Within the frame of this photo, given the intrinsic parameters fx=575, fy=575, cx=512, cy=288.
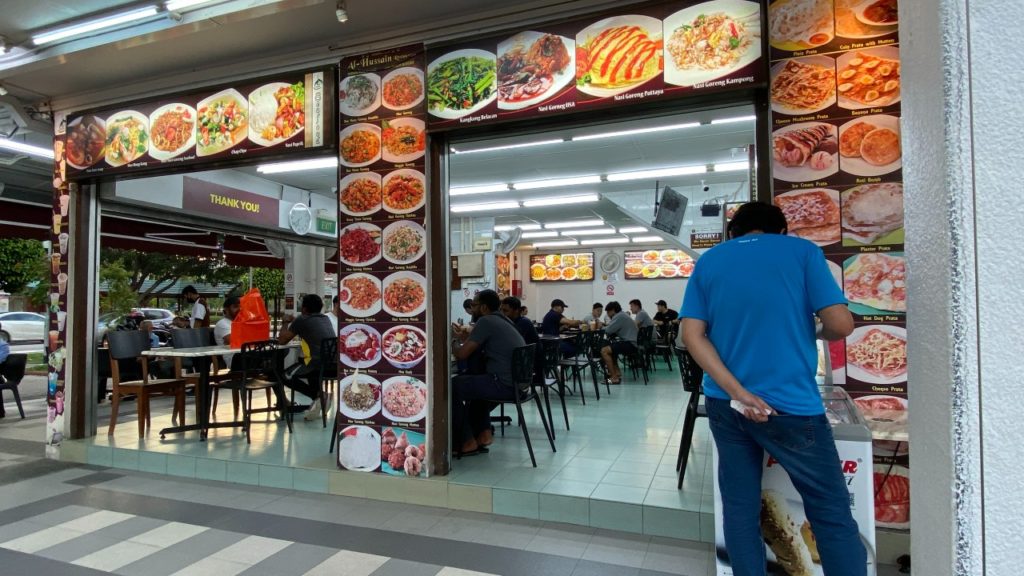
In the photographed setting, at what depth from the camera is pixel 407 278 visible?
383cm

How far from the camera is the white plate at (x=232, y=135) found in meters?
4.27

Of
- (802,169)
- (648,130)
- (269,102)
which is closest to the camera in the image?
(802,169)

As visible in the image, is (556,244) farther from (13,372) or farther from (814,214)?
(814,214)

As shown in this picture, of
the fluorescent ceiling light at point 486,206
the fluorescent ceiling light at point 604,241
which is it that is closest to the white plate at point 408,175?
the fluorescent ceiling light at point 486,206

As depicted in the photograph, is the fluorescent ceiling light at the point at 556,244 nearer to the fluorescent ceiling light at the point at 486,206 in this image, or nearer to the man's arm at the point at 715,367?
the fluorescent ceiling light at the point at 486,206

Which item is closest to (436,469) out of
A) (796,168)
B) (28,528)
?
(28,528)

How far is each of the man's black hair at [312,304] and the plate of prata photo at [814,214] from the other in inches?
163

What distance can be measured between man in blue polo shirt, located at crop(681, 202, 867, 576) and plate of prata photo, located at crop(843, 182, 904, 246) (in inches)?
45.3

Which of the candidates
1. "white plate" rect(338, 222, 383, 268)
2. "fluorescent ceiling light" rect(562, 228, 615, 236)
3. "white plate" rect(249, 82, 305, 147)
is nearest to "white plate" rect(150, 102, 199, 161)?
"white plate" rect(249, 82, 305, 147)

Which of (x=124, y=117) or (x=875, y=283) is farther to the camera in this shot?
(x=124, y=117)

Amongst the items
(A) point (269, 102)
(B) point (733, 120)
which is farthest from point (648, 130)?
(A) point (269, 102)

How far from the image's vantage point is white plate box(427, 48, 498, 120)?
3557 mm

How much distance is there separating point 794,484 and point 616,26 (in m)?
2.59

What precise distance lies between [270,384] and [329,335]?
69cm
